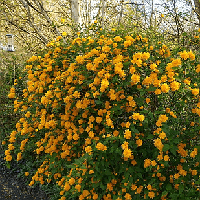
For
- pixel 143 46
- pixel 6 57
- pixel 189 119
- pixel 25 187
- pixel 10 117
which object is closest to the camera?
pixel 189 119

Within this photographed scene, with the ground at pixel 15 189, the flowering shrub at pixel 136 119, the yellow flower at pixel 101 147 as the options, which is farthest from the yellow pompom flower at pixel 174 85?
the ground at pixel 15 189

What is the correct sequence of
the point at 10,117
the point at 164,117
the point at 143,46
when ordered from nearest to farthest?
the point at 164,117, the point at 143,46, the point at 10,117

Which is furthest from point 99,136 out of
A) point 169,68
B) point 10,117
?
point 10,117

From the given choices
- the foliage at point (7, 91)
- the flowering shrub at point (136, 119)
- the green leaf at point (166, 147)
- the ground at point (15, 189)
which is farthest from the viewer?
the foliage at point (7, 91)

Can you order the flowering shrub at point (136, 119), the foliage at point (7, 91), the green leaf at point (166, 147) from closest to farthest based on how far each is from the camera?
the green leaf at point (166, 147)
the flowering shrub at point (136, 119)
the foliage at point (7, 91)

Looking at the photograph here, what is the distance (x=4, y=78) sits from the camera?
17.3ft

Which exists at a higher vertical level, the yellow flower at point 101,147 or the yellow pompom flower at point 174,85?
the yellow pompom flower at point 174,85

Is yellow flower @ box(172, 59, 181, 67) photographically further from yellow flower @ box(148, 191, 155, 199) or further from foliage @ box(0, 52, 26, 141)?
foliage @ box(0, 52, 26, 141)

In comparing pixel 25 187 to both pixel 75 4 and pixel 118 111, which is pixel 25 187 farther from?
pixel 75 4

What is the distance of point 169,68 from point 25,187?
3060mm

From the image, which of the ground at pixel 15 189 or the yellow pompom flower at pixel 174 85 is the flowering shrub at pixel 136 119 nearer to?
the yellow pompom flower at pixel 174 85

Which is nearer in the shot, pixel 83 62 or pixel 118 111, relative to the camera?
pixel 118 111

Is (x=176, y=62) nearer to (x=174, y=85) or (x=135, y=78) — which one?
(x=174, y=85)

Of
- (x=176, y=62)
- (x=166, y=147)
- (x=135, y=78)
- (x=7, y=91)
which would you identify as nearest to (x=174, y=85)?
(x=176, y=62)
